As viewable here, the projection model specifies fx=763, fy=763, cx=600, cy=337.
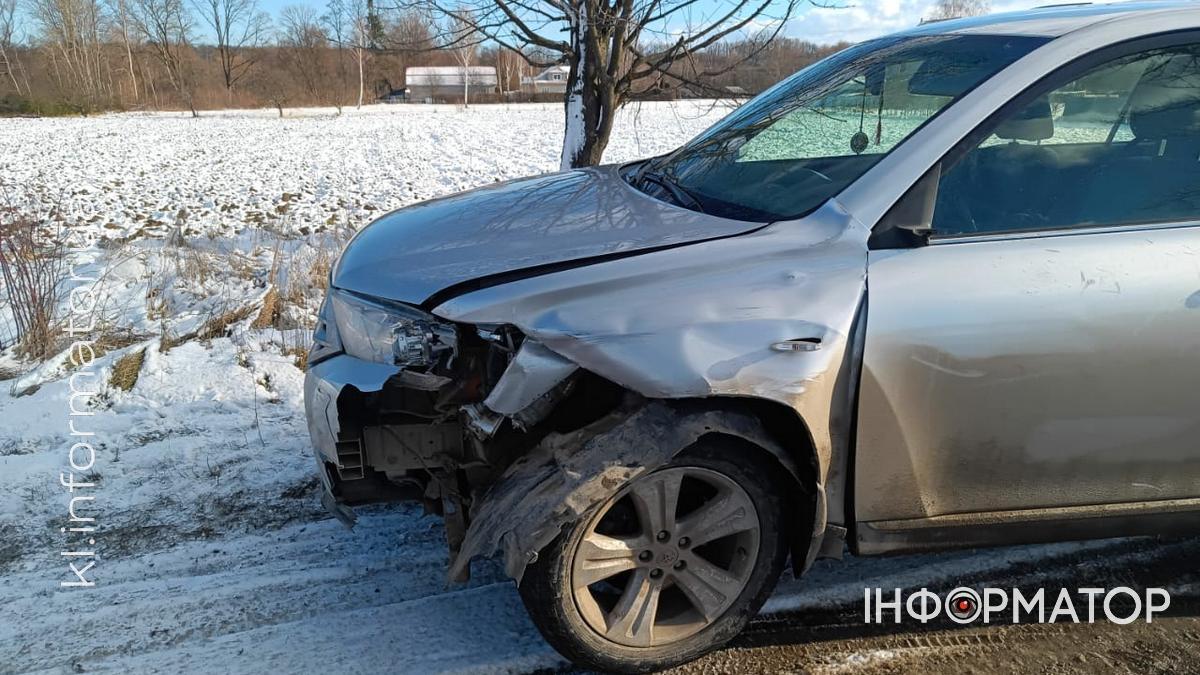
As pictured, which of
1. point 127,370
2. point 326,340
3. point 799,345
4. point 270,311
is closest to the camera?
point 799,345

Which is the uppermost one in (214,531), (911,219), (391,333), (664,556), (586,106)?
(586,106)

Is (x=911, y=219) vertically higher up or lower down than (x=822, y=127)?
lower down

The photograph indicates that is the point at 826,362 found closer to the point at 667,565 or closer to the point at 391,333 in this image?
the point at 667,565

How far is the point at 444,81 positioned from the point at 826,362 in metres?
69.5

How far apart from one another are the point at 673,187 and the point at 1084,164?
1374mm

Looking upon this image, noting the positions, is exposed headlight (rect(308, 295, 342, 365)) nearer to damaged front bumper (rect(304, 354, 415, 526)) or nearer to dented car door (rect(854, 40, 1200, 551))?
damaged front bumper (rect(304, 354, 415, 526))

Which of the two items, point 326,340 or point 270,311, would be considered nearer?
point 326,340

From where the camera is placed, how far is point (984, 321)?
217 centimetres

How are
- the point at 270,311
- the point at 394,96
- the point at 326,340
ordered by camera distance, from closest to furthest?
1. the point at 326,340
2. the point at 270,311
3. the point at 394,96

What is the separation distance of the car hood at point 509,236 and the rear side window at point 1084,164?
728 millimetres

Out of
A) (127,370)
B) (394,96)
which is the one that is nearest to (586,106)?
(127,370)

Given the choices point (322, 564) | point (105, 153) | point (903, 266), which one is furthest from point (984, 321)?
point (105, 153)

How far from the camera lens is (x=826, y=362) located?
6.98 ft

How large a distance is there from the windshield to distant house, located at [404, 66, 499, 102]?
6149cm
